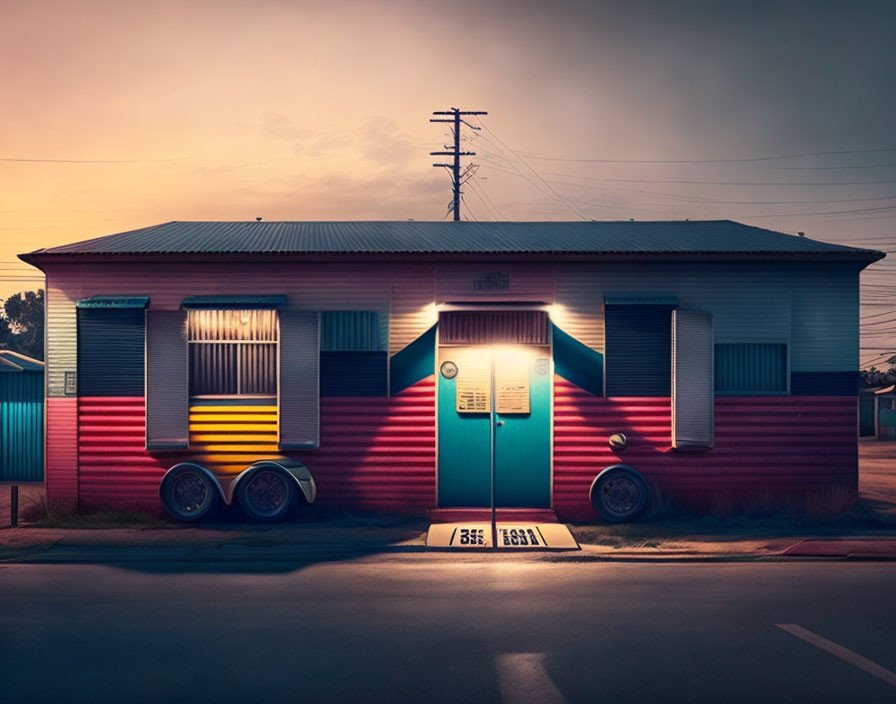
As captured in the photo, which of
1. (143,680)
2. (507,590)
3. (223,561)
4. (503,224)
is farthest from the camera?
(503,224)

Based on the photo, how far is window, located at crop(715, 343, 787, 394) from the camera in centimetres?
1330

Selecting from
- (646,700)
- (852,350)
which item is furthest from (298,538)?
(852,350)

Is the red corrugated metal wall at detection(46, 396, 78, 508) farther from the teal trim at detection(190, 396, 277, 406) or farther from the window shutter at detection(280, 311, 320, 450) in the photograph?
the window shutter at detection(280, 311, 320, 450)

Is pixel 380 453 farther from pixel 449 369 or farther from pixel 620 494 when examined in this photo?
pixel 620 494

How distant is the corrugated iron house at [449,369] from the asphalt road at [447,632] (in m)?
3.11

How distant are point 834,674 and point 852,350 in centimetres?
869

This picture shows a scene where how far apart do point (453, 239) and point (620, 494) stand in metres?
5.42

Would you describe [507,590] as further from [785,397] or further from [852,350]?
[852,350]

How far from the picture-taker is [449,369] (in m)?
13.2

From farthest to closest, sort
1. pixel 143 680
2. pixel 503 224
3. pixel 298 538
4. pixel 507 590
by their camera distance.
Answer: pixel 503 224
pixel 298 538
pixel 507 590
pixel 143 680

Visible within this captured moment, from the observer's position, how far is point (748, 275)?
13320mm

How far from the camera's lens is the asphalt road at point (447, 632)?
5.75 metres

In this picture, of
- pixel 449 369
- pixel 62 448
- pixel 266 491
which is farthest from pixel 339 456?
pixel 62 448

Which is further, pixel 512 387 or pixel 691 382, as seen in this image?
pixel 512 387
